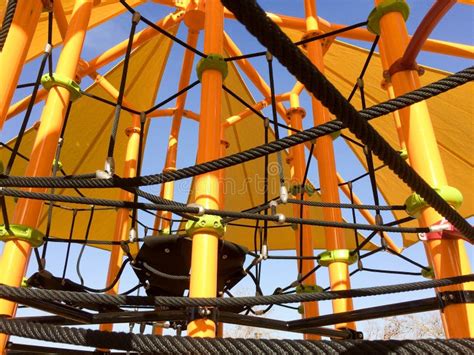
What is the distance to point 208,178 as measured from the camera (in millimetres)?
2381

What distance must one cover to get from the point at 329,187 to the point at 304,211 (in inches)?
48.3

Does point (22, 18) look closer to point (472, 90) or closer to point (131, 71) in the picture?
point (131, 71)

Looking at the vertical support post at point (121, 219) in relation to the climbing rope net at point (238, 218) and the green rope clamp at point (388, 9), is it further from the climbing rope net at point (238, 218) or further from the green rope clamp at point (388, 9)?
the green rope clamp at point (388, 9)

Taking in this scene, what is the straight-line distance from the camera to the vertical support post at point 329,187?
131 inches

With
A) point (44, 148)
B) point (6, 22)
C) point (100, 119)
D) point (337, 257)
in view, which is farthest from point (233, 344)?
point (100, 119)

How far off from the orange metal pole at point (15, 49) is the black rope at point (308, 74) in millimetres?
1603

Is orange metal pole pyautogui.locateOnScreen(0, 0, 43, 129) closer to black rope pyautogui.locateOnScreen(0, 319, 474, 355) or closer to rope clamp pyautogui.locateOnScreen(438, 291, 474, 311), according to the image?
black rope pyautogui.locateOnScreen(0, 319, 474, 355)

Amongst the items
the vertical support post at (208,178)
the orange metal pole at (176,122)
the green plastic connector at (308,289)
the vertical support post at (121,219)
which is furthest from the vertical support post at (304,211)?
the vertical support post at (208,178)

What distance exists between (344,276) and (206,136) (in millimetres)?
1624

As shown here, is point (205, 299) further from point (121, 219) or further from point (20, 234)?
point (121, 219)

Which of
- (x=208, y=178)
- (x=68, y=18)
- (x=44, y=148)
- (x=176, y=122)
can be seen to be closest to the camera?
(x=208, y=178)

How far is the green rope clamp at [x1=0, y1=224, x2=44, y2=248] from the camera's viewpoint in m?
2.35

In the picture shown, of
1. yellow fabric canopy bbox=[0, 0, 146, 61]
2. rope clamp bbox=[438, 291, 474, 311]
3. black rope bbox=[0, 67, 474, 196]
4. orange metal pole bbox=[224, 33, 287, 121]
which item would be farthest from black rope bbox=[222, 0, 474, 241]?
yellow fabric canopy bbox=[0, 0, 146, 61]

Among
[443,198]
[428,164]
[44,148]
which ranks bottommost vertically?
[443,198]
